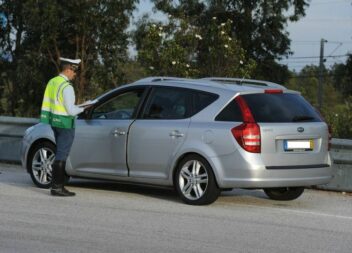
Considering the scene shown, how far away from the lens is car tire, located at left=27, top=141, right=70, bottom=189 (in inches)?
430

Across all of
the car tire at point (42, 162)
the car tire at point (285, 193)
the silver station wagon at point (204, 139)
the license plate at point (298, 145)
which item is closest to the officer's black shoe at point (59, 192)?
the silver station wagon at point (204, 139)

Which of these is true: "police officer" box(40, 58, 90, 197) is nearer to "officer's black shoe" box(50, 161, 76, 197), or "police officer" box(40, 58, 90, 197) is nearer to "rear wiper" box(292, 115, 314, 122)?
"officer's black shoe" box(50, 161, 76, 197)

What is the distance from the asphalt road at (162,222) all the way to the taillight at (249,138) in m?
0.78

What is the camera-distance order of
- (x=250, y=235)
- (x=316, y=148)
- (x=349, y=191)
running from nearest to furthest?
(x=250, y=235) → (x=316, y=148) → (x=349, y=191)

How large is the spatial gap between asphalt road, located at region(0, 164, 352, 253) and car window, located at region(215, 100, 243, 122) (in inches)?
43.1

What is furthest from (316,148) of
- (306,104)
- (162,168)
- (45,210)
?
(45,210)

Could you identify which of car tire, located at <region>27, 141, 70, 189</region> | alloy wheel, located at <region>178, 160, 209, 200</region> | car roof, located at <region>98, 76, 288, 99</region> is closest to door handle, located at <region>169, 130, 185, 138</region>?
alloy wheel, located at <region>178, 160, 209, 200</region>

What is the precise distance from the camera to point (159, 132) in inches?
387

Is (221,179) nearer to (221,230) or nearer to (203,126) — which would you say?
(203,126)

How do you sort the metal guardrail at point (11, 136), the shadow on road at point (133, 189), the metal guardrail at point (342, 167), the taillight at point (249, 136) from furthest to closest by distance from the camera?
the metal guardrail at point (11, 136) < the metal guardrail at point (342, 167) < the shadow on road at point (133, 189) < the taillight at point (249, 136)

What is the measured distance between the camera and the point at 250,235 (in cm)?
781

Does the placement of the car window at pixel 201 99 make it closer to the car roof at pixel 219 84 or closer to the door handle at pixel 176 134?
the car roof at pixel 219 84

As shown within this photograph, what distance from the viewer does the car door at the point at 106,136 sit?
10234 mm

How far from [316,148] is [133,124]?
2.35 m
